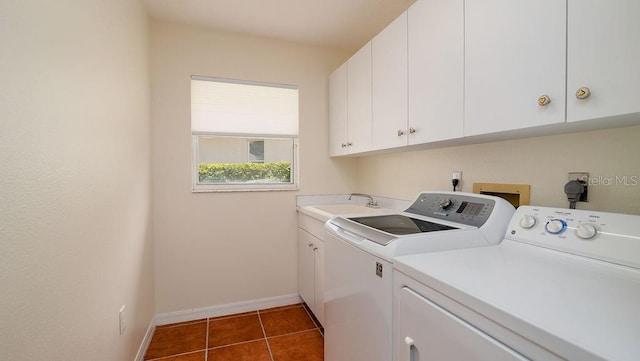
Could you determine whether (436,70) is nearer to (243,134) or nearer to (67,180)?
(67,180)

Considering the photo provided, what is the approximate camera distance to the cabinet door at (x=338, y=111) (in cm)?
239

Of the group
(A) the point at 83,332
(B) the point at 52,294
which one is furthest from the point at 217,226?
(B) the point at 52,294

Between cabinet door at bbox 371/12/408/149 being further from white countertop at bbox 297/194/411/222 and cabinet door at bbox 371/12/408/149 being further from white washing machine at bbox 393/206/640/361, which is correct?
white washing machine at bbox 393/206/640/361

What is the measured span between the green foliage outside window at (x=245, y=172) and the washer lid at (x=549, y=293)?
74.6 inches

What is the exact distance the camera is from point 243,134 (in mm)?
2557

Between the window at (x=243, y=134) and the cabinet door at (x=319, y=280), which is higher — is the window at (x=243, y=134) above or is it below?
above

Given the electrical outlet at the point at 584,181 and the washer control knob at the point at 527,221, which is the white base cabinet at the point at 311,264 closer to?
the washer control knob at the point at 527,221

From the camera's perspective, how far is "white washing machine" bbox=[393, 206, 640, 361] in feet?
1.77

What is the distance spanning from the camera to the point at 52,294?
91 centimetres

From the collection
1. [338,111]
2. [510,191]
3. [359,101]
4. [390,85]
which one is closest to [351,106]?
[359,101]

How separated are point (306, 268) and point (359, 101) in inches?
57.7

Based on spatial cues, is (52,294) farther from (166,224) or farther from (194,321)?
(194,321)

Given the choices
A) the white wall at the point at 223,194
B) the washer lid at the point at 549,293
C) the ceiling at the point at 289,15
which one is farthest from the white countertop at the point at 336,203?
the ceiling at the point at 289,15

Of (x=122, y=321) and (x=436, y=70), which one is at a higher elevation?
(x=436, y=70)
